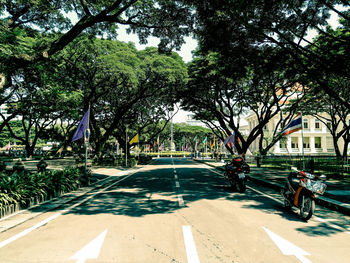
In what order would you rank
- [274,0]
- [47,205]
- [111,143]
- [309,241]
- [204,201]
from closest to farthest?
[309,241]
[47,205]
[204,201]
[274,0]
[111,143]

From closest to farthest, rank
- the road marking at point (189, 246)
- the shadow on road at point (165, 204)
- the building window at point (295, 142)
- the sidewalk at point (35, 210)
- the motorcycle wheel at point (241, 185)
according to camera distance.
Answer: the road marking at point (189, 246) → the sidewalk at point (35, 210) → the shadow on road at point (165, 204) → the motorcycle wheel at point (241, 185) → the building window at point (295, 142)

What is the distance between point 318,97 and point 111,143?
4904 cm

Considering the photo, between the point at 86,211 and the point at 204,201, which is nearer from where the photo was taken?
the point at 86,211

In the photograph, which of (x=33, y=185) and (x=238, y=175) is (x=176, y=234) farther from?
(x=238, y=175)

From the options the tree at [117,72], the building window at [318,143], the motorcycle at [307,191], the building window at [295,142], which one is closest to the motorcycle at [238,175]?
the motorcycle at [307,191]

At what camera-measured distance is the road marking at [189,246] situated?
3.75 metres

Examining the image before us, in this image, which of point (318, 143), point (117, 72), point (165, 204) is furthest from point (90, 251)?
point (318, 143)

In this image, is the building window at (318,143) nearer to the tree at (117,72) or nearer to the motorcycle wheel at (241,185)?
the tree at (117,72)

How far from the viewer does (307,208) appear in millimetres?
6082

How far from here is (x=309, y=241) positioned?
180 inches

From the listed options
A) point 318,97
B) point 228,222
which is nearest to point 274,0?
point 228,222

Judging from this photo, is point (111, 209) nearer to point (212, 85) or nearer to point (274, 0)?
point (274, 0)

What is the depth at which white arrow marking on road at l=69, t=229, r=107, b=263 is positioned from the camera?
3.83 metres

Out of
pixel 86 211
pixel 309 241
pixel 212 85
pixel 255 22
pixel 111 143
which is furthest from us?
pixel 111 143
